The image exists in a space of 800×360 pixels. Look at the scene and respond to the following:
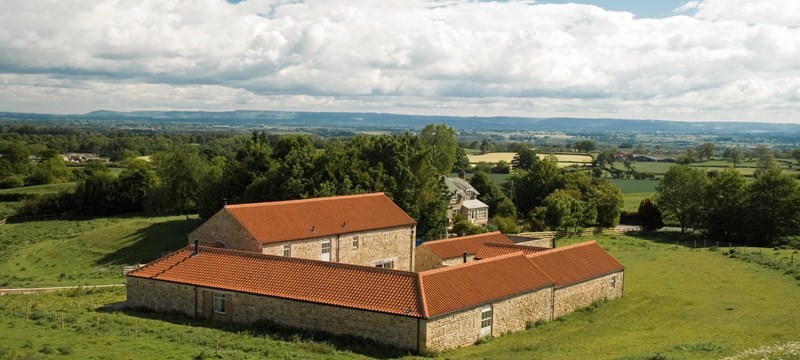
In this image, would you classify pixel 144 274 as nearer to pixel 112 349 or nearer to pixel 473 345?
pixel 112 349

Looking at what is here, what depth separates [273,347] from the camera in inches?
1051

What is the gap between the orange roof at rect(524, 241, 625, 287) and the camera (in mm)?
36688

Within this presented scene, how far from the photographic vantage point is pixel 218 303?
32875 mm

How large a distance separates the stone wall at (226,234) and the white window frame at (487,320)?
14848 millimetres

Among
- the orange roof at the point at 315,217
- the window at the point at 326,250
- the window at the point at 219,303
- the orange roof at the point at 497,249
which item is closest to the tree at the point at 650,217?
the orange roof at the point at 497,249

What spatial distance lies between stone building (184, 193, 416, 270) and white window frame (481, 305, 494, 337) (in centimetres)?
1422

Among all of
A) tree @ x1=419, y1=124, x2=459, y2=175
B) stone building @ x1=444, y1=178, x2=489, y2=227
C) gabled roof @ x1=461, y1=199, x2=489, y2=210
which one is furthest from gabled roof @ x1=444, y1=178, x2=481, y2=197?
tree @ x1=419, y1=124, x2=459, y2=175

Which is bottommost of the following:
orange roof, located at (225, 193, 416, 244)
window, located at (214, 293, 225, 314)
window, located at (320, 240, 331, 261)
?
window, located at (214, 293, 225, 314)

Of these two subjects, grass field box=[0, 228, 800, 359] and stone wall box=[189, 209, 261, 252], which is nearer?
grass field box=[0, 228, 800, 359]

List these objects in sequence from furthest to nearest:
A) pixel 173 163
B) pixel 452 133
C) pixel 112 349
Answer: pixel 452 133
pixel 173 163
pixel 112 349

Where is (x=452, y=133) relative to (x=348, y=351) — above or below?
above

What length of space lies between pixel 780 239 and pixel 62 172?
105m

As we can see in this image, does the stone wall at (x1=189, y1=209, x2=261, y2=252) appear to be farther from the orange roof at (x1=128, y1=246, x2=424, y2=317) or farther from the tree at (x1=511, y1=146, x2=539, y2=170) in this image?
the tree at (x1=511, y1=146, x2=539, y2=170)

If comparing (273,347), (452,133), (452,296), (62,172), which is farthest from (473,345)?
(62,172)
